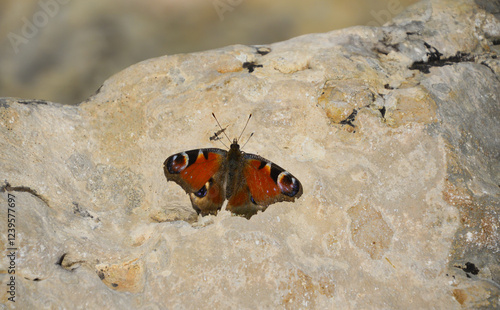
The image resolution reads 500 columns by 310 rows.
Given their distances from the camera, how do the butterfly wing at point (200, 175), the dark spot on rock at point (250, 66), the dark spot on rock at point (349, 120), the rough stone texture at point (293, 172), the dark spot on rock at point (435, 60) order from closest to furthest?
the rough stone texture at point (293, 172) < the butterfly wing at point (200, 175) < the dark spot on rock at point (349, 120) < the dark spot on rock at point (250, 66) < the dark spot on rock at point (435, 60)

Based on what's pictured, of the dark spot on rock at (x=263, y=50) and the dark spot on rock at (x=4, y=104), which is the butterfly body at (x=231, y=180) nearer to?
the dark spot on rock at (x=263, y=50)

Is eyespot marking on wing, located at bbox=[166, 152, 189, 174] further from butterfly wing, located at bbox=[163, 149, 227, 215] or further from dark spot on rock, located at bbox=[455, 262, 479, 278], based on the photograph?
dark spot on rock, located at bbox=[455, 262, 479, 278]

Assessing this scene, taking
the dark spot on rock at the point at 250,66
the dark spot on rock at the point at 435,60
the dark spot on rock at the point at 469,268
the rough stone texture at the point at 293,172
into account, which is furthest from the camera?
the dark spot on rock at the point at 435,60

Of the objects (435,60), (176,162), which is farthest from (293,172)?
(435,60)

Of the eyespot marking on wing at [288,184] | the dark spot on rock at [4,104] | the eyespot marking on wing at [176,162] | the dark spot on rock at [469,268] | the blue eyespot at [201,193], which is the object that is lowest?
the dark spot on rock at [469,268]

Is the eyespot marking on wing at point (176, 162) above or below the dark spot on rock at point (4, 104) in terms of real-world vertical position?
below

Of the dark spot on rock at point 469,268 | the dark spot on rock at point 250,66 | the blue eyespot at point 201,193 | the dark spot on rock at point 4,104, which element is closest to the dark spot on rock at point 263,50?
the dark spot on rock at point 250,66

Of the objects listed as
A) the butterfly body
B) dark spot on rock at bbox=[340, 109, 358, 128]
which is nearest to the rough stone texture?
dark spot on rock at bbox=[340, 109, 358, 128]

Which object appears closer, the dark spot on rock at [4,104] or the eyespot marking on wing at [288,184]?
the eyespot marking on wing at [288,184]

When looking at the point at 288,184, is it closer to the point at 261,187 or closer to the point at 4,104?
the point at 261,187
